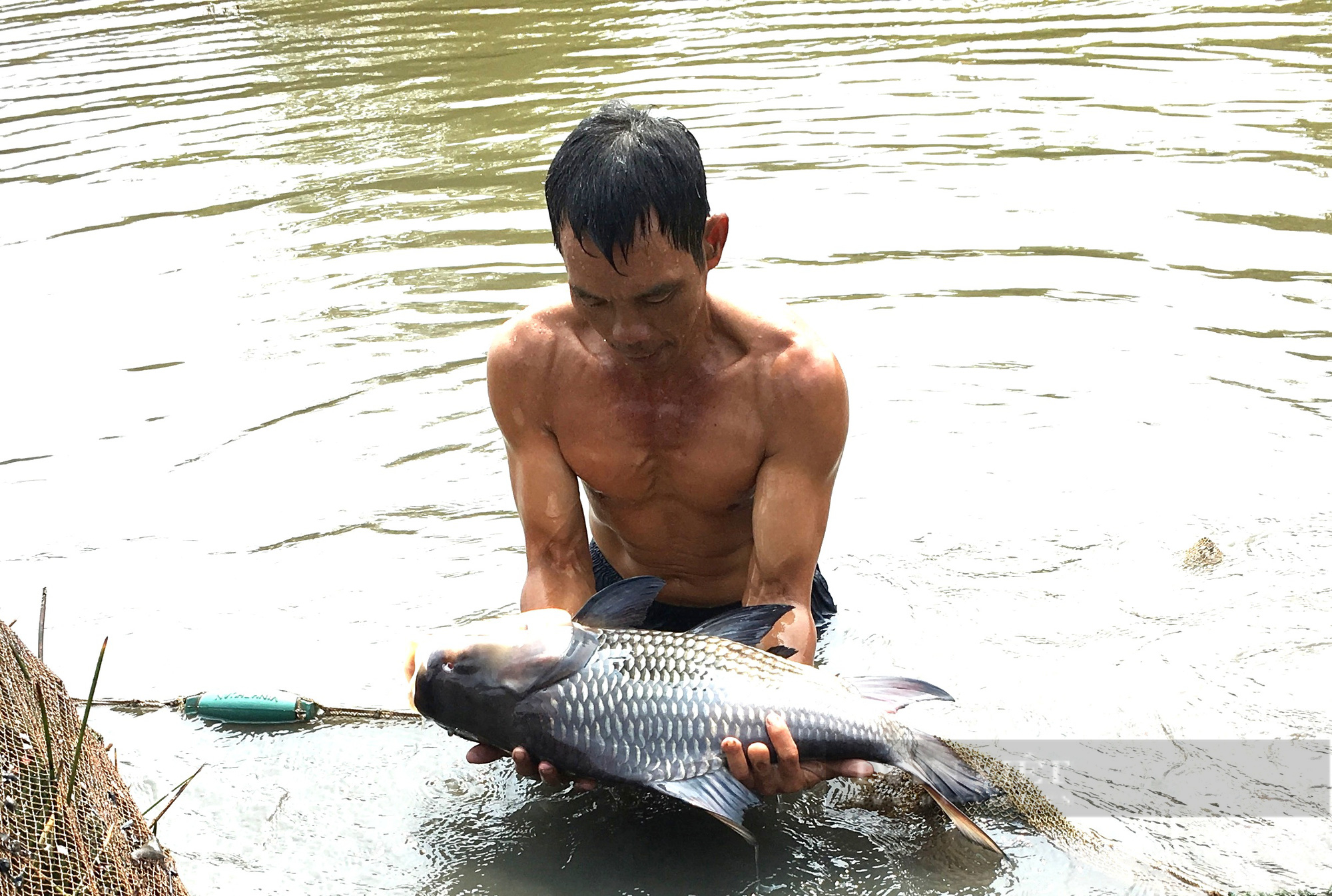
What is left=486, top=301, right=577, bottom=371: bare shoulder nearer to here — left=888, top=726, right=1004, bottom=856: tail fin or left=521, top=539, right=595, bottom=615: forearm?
left=521, top=539, right=595, bottom=615: forearm

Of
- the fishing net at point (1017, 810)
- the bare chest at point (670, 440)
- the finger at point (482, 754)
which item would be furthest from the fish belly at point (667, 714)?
the bare chest at point (670, 440)

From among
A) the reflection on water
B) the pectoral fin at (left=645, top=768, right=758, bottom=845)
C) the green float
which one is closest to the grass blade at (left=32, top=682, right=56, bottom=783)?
the reflection on water

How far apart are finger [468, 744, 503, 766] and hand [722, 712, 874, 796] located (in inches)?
25.2

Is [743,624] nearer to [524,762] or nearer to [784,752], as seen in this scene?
[784,752]

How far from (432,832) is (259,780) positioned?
0.59 metres

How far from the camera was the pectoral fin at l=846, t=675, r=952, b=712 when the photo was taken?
3285 millimetres

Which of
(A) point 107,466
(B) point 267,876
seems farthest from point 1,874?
(A) point 107,466

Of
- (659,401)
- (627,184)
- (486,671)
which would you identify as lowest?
(486,671)

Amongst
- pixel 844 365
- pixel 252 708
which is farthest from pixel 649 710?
pixel 844 365

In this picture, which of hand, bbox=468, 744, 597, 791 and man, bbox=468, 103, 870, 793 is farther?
man, bbox=468, 103, 870, 793

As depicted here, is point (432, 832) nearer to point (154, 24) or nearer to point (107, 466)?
point (107, 466)

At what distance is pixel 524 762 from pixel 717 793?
0.44 metres

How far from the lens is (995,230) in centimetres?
762

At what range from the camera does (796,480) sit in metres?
3.81
